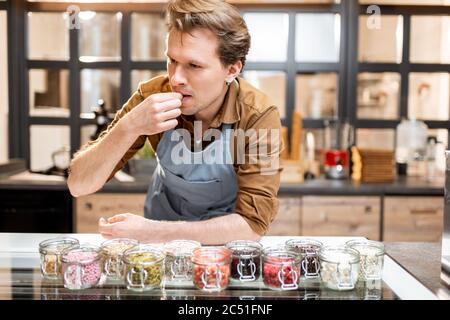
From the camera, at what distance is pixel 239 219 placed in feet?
5.96

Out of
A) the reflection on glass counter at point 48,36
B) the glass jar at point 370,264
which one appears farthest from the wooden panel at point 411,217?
the reflection on glass counter at point 48,36

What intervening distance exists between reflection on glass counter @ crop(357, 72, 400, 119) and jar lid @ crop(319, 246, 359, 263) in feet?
9.46

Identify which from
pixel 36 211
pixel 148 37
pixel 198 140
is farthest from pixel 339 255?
pixel 148 37

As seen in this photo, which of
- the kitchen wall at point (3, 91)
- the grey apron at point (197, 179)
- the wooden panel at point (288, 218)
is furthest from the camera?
the kitchen wall at point (3, 91)

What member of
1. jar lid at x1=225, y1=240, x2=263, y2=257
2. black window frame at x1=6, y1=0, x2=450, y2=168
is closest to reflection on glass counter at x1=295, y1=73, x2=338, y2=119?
black window frame at x1=6, y1=0, x2=450, y2=168

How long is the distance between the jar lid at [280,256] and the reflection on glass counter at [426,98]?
123 inches

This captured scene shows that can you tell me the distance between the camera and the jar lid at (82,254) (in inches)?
50.3

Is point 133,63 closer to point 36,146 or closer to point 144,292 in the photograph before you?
point 36,146

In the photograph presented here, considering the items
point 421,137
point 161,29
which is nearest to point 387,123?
point 421,137

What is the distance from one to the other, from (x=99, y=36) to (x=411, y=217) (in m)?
2.58

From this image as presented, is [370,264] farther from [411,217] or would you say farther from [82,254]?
[411,217]

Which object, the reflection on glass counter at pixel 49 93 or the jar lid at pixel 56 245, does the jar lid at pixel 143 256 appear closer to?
the jar lid at pixel 56 245

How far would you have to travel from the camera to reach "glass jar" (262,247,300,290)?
1.27 m

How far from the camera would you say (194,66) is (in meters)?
1.82
